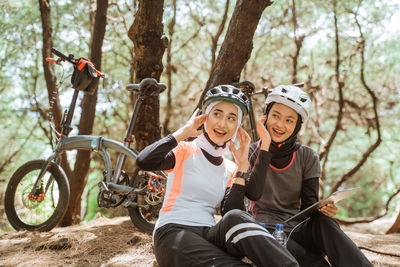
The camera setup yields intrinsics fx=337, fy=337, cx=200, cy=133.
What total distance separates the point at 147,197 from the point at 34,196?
1.45 meters

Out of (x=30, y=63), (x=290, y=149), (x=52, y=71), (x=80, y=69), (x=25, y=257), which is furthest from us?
(x=30, y=63)

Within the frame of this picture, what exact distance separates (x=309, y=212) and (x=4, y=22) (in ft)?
31.0

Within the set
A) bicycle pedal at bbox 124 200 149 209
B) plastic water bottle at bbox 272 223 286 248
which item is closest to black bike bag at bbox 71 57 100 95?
bicycle pedal at bbox 124 200 149 209

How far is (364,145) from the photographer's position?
48.6 ft

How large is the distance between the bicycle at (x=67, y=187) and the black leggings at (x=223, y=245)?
66.4 inches

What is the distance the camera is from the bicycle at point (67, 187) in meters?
3.99

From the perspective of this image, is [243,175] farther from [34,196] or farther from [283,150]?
[34,196]

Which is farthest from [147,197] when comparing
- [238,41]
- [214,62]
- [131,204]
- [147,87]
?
[214,62]

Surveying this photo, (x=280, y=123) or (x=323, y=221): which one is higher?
(x=280, y=123)

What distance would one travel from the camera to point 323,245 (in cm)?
251

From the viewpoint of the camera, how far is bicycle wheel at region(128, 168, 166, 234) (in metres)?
3.96

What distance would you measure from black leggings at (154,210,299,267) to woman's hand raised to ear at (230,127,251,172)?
20.7 inches

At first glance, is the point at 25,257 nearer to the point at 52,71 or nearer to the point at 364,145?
the point at 52,71

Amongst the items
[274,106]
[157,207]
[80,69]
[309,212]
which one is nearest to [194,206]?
[309,212]
